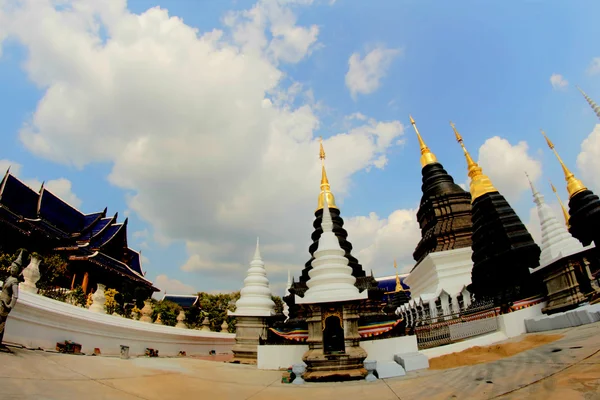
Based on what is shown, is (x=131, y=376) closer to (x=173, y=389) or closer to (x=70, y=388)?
(x=173, y=389)

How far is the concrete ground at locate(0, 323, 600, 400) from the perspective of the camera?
177 inches

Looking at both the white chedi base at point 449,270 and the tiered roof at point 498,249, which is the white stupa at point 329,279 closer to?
the tiered roof at point 498,249

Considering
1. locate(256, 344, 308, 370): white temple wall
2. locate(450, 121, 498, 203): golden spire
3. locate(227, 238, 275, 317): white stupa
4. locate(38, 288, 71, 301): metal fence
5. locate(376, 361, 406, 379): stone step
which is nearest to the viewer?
locate(376, 361, 406, 379): stone step

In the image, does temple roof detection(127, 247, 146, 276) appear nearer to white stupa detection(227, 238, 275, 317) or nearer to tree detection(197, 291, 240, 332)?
tree detection(197, 291, 240, 332)

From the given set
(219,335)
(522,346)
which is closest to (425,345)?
(522,346)

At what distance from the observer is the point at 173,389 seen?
6395 millimetres

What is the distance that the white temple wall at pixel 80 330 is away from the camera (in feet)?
26.3

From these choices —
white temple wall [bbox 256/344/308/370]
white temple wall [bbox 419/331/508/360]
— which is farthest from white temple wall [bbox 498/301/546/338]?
white temple wall [bbox 256/344/308/370]

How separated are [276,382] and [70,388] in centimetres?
464

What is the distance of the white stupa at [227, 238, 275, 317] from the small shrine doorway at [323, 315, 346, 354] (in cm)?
534

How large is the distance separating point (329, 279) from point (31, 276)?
8.56 m

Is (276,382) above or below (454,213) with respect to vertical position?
below

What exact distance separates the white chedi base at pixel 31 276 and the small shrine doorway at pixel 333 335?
27.3ft

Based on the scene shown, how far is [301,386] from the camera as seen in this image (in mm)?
7633
